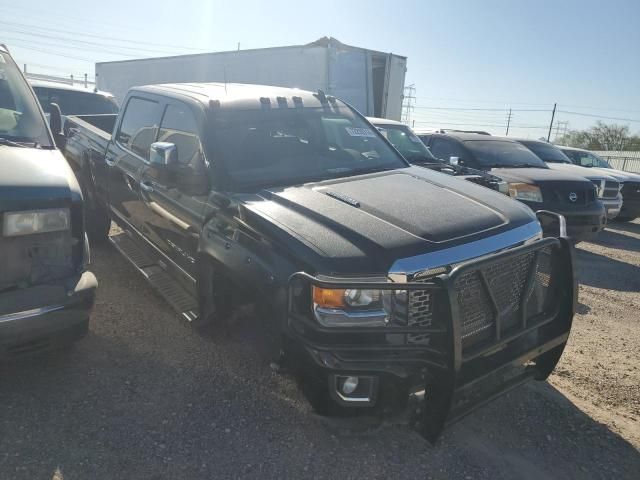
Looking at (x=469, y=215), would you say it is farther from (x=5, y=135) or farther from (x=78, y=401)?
(x=5, y=135)

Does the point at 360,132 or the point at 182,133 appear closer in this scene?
the point at 182,133

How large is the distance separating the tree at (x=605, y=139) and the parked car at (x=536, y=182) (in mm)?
39387

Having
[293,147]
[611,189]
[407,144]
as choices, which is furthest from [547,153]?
[293,147]

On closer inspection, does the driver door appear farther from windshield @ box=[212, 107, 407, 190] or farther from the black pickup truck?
windshield @ box=[212, 107, 407, 190]

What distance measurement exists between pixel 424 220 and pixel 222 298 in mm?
1365

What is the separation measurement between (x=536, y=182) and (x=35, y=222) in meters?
6.45

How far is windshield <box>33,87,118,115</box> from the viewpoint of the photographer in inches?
332

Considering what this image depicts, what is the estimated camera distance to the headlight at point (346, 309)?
2270 millimetres

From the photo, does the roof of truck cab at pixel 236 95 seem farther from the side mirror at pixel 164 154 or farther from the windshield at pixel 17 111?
the windshield at pixel 17 111

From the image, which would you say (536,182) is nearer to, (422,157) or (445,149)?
(422,157)

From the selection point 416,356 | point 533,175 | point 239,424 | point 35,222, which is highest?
point 533,175

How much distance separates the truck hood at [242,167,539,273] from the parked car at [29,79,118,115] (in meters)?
7.26

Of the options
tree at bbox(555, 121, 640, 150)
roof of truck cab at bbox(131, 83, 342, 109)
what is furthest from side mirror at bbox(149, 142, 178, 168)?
tree at bbox(555, 121, 640, 150)

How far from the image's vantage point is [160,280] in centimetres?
402
